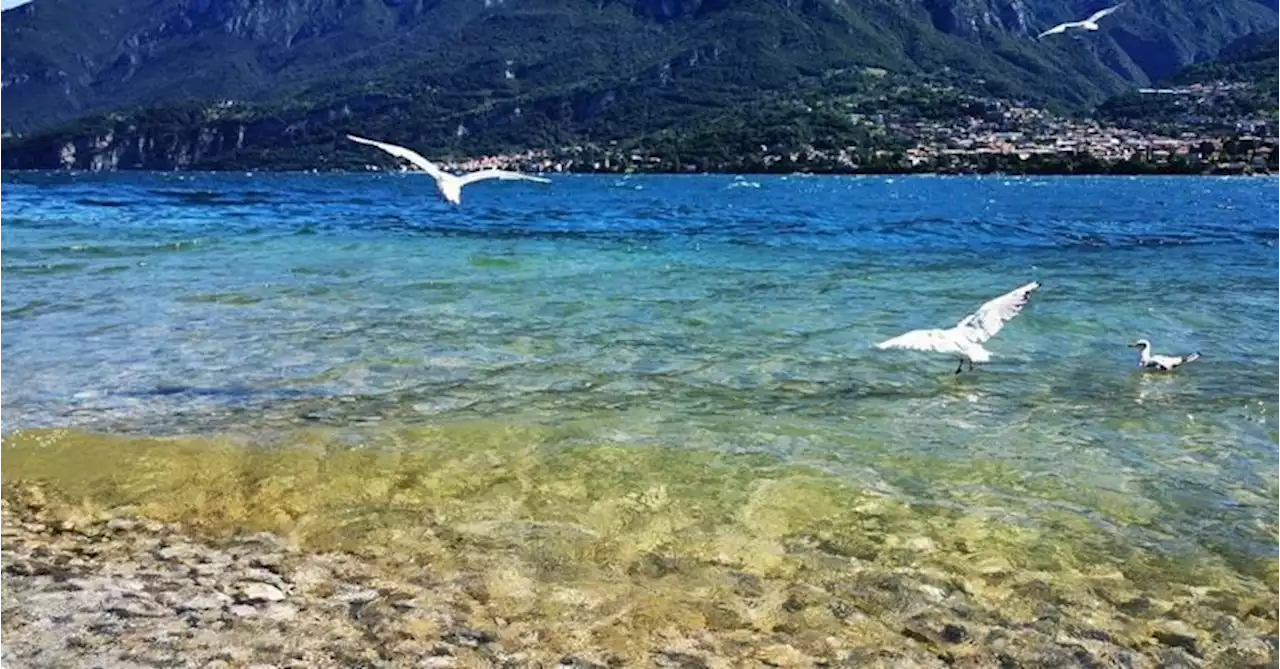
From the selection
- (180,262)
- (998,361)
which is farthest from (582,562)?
(180,262)

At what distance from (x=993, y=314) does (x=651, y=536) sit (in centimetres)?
501

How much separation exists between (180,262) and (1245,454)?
23.6 meters

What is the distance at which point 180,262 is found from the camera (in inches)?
1030

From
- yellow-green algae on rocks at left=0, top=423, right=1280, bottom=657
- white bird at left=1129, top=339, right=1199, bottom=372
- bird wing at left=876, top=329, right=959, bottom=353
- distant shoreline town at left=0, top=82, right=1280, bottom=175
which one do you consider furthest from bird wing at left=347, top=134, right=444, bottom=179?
distant shoreline town at left=0, top=82, right=1280, bottom=175

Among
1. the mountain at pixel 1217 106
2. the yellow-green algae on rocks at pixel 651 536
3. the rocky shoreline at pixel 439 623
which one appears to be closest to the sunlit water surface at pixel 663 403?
the yellow-green algae on rocks at pixel 651 536

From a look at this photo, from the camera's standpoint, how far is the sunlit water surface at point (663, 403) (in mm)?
7680

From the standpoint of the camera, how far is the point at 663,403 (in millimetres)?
11234

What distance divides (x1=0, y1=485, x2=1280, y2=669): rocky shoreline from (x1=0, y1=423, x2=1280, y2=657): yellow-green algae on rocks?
34 mm

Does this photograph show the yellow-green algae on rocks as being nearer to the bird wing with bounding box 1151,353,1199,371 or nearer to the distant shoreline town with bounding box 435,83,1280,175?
the bird wing with bounding box 1151,353,1199,371

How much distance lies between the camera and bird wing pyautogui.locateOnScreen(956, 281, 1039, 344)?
411 inches

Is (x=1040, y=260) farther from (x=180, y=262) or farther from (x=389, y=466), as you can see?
(x=389, y=466)

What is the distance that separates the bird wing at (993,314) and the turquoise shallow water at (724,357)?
861mm

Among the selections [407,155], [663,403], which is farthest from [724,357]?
[407,155]

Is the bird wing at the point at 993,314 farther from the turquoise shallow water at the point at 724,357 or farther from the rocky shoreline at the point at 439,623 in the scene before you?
the rocky shoreline at the point at 439,623
